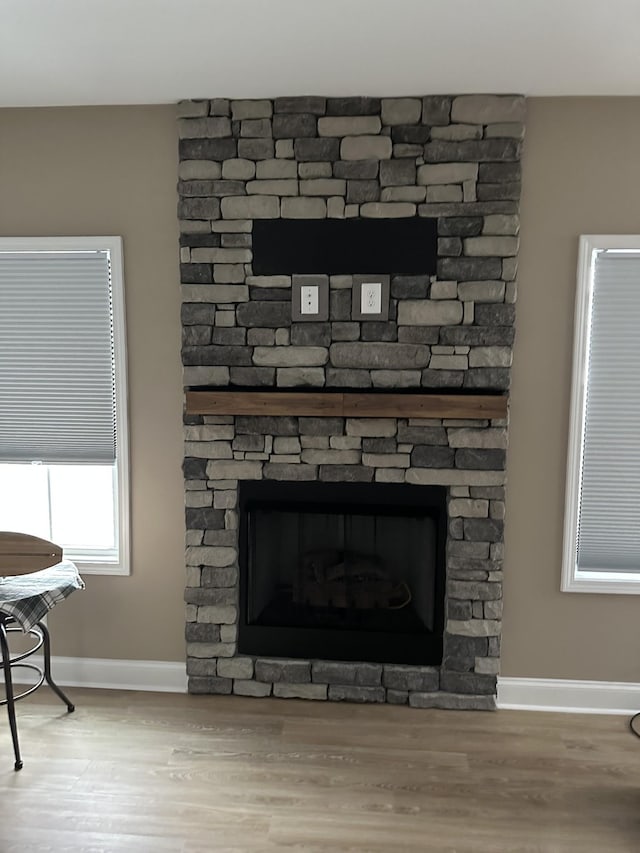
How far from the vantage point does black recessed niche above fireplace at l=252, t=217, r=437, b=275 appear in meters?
3.07

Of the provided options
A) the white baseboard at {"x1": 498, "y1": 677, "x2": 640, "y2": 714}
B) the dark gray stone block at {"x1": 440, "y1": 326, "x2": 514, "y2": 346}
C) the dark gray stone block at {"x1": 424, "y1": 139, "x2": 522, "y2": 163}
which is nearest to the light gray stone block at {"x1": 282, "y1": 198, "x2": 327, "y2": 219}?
the dark gray stone block at {"x1": 424, "y1": 139, "x2": 522, "y2": 163}

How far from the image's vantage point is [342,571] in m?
3.36

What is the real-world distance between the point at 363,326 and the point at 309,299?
0.26 m

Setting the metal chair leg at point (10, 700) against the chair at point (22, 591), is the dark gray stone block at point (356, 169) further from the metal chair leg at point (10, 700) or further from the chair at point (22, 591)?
the metal chair leg at point (10, 700)

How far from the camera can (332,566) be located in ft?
11.0

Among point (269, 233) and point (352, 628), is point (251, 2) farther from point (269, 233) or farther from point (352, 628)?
point (352, 628)

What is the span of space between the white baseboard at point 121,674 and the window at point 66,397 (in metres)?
0.45

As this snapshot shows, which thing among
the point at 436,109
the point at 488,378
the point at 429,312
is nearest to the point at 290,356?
the point at 429,312

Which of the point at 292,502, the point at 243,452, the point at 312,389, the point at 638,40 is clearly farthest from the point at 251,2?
the point at 292,502

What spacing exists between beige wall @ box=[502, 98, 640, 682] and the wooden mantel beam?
26 centimetres

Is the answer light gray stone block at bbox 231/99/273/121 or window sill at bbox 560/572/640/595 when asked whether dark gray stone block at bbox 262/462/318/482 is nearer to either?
window sill at bbox 560/572/640/595

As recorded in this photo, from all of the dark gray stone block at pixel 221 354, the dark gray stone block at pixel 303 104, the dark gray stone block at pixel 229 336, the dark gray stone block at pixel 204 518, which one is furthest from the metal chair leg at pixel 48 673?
the dark gray stone block at pixel 303 104

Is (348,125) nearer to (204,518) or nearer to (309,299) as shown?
(309,299)

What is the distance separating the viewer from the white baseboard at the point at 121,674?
3441mm
